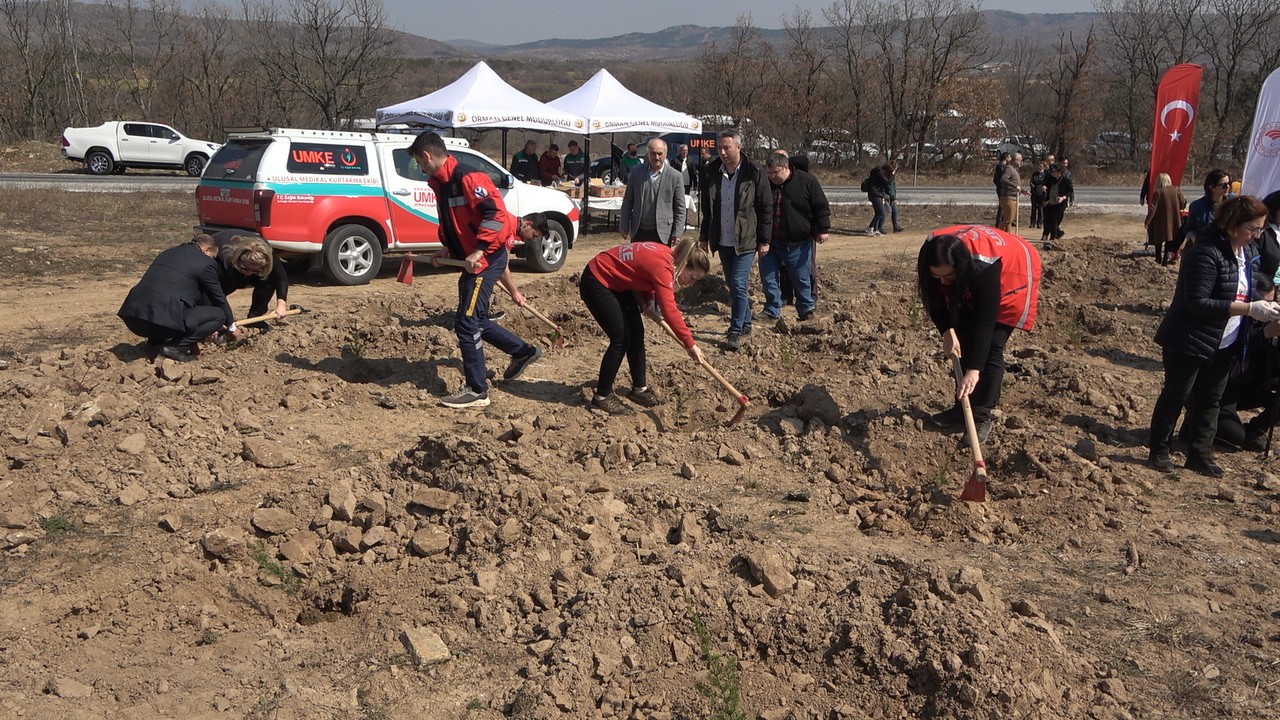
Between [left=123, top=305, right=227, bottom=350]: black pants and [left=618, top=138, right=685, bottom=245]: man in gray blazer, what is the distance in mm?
3482

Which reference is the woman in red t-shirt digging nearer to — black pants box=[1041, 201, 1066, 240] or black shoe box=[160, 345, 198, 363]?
black shoe box=[160, 345, 198, 363]

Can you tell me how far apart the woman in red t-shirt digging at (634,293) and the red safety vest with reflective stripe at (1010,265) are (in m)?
1.58

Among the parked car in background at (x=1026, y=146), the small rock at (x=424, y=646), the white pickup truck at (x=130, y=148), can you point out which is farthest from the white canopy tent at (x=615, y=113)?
the parked car in background at (x=1026, y=146)

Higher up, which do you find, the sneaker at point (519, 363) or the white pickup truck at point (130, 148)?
the white pickup truck at point (130, 148)

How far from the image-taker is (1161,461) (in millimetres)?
5852

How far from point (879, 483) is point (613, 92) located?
13.7 metres

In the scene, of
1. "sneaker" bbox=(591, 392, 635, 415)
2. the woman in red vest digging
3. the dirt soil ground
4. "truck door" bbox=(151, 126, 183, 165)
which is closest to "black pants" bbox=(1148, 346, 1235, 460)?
the dirt soil ground

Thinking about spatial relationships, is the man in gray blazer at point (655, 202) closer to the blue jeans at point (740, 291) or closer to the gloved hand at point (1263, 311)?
the blue jeans at point (740, 291)

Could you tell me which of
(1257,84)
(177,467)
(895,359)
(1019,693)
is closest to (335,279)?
(177,467)

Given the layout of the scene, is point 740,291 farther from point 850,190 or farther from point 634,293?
point 850,190

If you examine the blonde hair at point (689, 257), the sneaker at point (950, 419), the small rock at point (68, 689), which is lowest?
the small rock at point (68, 689)

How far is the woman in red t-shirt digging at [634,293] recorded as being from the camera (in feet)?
20.6

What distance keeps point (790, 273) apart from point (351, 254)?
17.0ft

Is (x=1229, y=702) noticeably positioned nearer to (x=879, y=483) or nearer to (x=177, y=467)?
(x=879, y=483)
